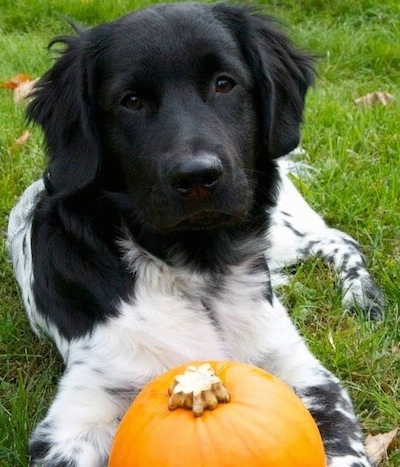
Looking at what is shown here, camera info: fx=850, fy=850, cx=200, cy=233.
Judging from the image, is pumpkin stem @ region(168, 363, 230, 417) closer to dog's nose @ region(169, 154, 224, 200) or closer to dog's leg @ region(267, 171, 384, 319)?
dog's nose @ region(169, 154, 224, 200)

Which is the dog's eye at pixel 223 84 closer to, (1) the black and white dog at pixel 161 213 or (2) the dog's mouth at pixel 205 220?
(1) the black and white dog at pixel 161 213

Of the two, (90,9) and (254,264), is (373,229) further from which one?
(90,9)

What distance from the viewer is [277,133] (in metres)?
2.65

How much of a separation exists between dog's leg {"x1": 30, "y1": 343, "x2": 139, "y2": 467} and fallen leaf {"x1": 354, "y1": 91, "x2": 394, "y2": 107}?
3176mm

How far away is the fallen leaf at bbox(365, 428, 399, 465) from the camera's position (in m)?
2.33

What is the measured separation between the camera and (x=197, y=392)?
1813 mm

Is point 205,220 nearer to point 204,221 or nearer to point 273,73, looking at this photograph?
point 204,221

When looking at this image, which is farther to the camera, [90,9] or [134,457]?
[90,9]

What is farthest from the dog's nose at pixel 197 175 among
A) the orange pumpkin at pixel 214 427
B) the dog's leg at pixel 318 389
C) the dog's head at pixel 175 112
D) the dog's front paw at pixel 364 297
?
the dog's front paw at pixel 364 297

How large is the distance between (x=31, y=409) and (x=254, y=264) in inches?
32.1

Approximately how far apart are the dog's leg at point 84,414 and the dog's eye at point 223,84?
819 mm

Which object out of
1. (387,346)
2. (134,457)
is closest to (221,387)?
(134,457)

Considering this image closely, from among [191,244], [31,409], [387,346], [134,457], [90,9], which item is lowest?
[90,9]

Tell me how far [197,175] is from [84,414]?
71cm
